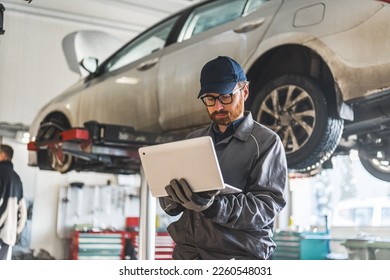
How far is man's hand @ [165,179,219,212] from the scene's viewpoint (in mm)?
1150

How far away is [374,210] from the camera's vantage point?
3566 millimetres

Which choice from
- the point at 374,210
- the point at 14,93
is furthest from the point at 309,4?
the point at 374,210

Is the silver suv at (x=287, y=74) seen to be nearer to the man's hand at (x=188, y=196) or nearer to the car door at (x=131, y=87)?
the car door at (x=131, y=87)

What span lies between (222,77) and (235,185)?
0.28 m

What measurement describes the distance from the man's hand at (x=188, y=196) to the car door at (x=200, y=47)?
1.23m

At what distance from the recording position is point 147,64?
117 inches

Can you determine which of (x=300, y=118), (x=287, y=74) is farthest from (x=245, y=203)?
(x=287, y=74)

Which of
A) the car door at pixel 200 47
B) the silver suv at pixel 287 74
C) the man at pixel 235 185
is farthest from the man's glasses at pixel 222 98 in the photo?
the car door at pixel 200 47

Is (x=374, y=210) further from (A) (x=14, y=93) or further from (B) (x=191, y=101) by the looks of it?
(A) (x=14, y=93)

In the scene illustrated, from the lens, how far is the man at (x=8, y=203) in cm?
255

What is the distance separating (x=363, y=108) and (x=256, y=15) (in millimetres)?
636

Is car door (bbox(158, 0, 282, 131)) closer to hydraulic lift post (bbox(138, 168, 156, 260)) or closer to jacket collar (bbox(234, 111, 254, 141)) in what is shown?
hydraulic lift post (bbox(138, 168, 156, 260))

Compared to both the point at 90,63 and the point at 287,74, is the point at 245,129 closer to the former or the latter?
the point at 287,74
